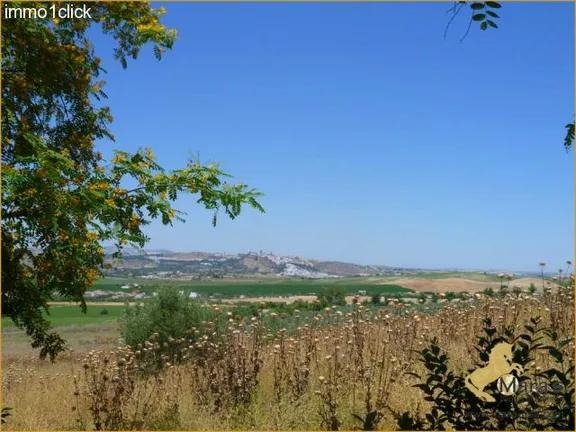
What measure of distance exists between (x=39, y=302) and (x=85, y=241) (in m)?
1.42

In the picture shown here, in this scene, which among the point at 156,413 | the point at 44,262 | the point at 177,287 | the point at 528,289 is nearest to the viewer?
the point at 44,262

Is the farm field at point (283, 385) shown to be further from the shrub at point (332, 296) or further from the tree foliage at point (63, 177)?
the shrub at point (332, 296)

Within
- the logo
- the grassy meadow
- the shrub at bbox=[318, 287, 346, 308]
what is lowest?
the grassy meadow

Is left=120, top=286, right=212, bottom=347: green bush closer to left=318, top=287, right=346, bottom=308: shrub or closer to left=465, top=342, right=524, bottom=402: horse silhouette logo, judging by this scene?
left=318, top=287, right=346, bottom=308: shrub

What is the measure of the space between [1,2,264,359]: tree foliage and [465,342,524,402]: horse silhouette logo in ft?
10.6

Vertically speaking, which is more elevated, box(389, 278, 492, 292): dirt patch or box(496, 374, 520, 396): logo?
box(389, 278, 492, 292): dirt patch

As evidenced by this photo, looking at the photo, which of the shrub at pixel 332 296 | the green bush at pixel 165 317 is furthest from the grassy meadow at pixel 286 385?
the shrub at pixel 332 296

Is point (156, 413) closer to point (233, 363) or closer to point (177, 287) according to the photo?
point (233, 363)

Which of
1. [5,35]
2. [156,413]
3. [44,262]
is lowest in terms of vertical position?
[156,413]

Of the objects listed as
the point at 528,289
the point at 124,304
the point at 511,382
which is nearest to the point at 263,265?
the point at 124,304

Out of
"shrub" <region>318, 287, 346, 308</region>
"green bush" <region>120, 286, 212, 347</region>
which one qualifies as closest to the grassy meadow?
"green bush" <region>120, 286, 212, 347</region>

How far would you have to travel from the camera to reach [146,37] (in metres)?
7.67

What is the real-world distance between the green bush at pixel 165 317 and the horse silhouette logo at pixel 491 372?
378 inches

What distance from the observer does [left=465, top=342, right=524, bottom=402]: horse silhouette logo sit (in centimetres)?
423
